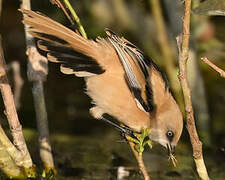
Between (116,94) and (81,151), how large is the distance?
1.20 metres

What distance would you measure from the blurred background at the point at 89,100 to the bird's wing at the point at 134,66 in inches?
13.6

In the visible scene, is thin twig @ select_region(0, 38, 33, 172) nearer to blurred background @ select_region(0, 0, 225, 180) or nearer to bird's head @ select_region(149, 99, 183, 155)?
blurred background @ select_region(0, 0, 225, 180)

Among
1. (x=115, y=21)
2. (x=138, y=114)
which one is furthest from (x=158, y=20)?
(x=138, y=114)

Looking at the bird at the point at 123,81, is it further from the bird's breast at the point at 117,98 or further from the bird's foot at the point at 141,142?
the bird's foot at the point at 141,142

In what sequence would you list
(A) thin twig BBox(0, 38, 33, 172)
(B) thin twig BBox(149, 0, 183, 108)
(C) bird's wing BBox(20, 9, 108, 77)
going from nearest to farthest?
(C) bird's wing BBox(20, 9, 108, 77) < (A) thin twig BBox(0, 38, 33, 172) < (B) thin twig BBox(149, 0, 183, 108)

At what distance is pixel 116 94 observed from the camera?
384 centimetres

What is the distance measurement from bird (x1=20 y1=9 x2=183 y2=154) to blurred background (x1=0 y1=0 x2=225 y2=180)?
0.27 m

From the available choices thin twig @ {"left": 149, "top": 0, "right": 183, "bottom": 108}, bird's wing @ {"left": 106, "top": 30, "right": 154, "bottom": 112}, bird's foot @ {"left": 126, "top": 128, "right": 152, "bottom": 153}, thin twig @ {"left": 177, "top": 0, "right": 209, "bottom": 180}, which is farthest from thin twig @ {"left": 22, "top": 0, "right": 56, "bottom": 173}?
thin twig @ {"left": 149, "top": 0, "right": 183, "bottom": 108}

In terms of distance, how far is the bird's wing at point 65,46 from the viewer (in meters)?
3.46

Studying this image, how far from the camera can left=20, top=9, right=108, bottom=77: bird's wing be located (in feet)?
11.4

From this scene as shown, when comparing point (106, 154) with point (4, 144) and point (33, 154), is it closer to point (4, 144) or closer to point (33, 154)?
point (33, 154)

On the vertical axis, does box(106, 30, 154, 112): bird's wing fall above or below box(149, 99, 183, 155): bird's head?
above

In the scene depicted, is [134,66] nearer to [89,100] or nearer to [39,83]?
[39,83]

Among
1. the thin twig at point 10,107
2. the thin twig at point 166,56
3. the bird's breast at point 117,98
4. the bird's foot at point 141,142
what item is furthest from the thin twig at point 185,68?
the thin twig at point 166,56
